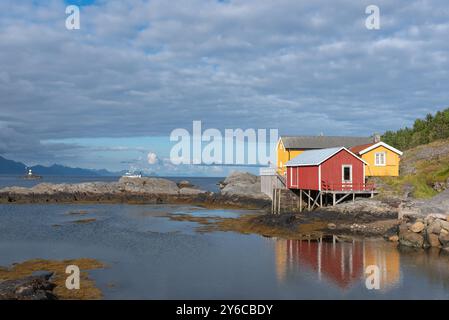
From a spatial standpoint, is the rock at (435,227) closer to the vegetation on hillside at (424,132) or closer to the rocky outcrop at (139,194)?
the rocky outcrop at (139,194)

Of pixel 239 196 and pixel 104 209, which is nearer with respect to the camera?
pixel 104 209

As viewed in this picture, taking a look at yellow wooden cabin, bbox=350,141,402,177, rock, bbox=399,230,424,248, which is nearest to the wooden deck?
yellow wooden cabin, bbox=350,141,402,177

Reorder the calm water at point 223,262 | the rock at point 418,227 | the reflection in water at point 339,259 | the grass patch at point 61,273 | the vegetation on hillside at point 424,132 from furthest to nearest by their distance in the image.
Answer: the vegetation on hillside at point 424,132, the rock at point 418,227, the reflection in water at point 339,259, the calm water at point 223,262, the grass patch at point 61,273

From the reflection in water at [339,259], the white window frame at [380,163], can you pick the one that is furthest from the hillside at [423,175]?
the reflection in water at [339,259]

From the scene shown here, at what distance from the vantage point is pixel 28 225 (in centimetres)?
4225

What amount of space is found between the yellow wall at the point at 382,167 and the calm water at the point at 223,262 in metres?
15.2

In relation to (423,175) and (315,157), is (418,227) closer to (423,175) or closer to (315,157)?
(423,175)

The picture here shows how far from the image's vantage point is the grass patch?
19.1 metres

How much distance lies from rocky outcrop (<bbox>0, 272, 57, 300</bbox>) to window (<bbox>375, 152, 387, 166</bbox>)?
34726 millimetres

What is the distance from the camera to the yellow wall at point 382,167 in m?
45.4
